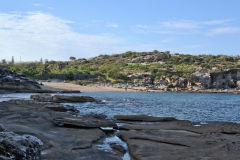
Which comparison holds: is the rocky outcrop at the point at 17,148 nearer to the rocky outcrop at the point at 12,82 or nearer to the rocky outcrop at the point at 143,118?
Answer: the rocky outcrop at the point at 143,118

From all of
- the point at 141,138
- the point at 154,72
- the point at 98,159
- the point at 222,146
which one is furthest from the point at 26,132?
the point at 154,72

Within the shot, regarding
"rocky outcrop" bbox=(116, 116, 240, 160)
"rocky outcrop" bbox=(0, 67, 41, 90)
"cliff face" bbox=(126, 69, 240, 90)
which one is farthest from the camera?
"cliff face" bbox=(126, 69, 240, 90)

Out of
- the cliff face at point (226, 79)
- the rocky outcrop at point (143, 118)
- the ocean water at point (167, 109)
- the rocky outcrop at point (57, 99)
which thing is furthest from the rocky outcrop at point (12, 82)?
the cliff face at point (226, 79)

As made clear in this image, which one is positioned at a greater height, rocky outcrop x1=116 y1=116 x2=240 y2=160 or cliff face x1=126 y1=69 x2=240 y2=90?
cliff face x1=126 y1=69 x2=240 y2=90

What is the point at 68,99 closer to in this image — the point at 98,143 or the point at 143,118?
the point at 143,118

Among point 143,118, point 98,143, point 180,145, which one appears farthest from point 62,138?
point 143,118

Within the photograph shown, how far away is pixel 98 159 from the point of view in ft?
25.2

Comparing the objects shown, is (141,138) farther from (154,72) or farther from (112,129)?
(154,72)

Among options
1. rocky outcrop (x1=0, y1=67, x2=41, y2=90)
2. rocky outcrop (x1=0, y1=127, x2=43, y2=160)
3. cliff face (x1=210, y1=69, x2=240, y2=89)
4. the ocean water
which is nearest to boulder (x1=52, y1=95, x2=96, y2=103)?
the ocean water

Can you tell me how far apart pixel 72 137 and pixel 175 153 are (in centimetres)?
420

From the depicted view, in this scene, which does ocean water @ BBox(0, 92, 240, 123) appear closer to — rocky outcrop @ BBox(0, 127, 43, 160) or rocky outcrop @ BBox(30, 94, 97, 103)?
rocky outcrop @ BBox(30, 94, 97, 103)

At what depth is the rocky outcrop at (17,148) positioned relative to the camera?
5.35 m

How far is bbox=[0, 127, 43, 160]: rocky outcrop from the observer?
535 centimetres

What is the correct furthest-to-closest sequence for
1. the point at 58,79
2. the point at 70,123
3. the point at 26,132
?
1. the point at 58,79
2. the point at 70,123
3. the point at 26,132
